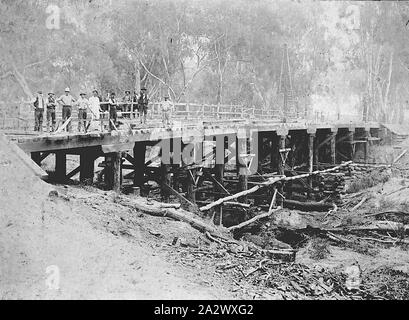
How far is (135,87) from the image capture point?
31500mm

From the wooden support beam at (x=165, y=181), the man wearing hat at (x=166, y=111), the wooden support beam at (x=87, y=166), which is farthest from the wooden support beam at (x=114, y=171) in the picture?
the man wearing hat at (x=166, y=111)

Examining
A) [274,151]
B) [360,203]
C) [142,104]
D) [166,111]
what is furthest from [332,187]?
[142,104]

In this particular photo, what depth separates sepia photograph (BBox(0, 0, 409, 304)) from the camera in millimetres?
6656

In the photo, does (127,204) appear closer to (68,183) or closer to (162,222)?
(162,222)

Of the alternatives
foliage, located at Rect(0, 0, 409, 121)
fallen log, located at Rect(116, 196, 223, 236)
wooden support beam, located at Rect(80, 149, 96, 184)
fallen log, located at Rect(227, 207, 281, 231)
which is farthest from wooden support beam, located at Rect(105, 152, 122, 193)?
foliage, located at Rect(0, 0, 409, 121)

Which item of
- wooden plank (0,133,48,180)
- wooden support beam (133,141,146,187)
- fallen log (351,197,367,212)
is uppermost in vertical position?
wooden plank (0,133,48,180)

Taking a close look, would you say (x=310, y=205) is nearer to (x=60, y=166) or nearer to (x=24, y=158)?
(x=60, y=166)

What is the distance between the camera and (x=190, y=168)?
13156 mm

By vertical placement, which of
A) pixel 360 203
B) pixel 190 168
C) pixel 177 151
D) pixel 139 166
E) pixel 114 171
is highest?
pixel 177 151

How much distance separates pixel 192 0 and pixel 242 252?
24110mm

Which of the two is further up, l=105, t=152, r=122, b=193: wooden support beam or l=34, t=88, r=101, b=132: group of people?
l=34, t=88, r=101, b=132: group of people

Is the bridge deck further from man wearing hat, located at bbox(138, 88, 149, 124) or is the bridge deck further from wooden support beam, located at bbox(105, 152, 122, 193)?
man wearing hat, located at bbox(138, 88, 149, 124)

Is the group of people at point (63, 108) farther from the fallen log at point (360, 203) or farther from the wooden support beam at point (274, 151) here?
the fallen log at point (360, 203)

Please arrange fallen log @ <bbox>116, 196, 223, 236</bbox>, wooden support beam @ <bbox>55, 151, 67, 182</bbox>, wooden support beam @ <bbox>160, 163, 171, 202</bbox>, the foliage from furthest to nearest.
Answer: the foliage, wooden support beam @ <bbox>160, 163, 171, 202</bbox>, wooden support beam @ <bbox>55, 151, 67, 182</bbox>, fallen log @ <bbox>116, 196, 223, 236</bbox>
